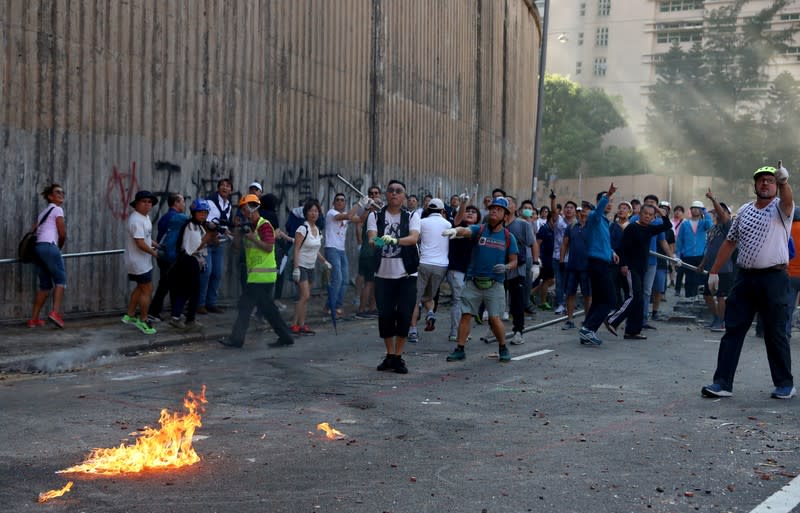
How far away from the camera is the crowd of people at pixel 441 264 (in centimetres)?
836

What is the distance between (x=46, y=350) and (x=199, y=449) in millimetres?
4645

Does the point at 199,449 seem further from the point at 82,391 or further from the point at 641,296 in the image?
the point at 641,296

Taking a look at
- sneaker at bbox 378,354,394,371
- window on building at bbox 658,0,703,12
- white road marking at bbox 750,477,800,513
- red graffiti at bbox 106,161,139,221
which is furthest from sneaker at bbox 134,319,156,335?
window on building at bbox 658,0,703,12

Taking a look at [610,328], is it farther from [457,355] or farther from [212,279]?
[212,279]

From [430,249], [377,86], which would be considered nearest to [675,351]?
[430,249]

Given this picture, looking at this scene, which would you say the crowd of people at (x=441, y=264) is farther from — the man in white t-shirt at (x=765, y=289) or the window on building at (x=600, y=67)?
the window on building at (x=600, y=67)

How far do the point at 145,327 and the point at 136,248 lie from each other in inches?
38.3

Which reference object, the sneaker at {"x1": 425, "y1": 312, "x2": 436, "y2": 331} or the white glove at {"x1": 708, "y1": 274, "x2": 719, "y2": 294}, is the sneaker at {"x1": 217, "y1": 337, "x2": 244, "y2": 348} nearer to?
the sneaker at {"x1": 425, "y1": 312, "x2": 436, "y2": 331}

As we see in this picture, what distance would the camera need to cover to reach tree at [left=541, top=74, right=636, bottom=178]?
62.8m

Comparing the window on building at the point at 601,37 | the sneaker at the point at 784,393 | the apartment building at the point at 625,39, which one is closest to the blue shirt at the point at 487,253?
the sneaker at the point at 784,393

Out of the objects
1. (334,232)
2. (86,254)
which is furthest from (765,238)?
(86,254)

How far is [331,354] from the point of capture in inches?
431

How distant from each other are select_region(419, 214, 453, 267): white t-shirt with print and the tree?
51.6 m

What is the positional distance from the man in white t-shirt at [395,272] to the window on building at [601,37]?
7351 centimetres
